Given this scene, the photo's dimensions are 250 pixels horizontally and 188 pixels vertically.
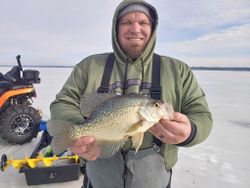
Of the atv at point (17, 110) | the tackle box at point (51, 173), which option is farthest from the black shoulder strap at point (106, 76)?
the atv at point (17, 110)

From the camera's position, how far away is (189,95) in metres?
1.86

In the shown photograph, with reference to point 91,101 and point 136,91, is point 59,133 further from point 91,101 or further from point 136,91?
point 136,91

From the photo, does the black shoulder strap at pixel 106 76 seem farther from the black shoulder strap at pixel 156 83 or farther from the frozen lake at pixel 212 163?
the frozen lake at pixel 212 163

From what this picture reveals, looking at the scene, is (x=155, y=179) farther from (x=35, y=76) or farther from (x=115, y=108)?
(x=35, y=76)

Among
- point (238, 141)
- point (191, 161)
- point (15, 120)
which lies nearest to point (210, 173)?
point (191, 161)

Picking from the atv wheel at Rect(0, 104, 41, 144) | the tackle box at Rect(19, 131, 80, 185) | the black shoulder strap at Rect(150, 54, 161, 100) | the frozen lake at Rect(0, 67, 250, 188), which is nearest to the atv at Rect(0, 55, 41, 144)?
the atv wheel at Rect(0, 104, 41, 144)

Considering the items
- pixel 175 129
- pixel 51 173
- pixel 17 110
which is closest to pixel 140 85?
pixel 175 129

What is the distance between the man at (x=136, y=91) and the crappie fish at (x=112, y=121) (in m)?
0.07

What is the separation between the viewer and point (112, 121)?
1604 mm

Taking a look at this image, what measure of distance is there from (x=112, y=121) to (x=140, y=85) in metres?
0.42

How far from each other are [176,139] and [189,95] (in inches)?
16.2

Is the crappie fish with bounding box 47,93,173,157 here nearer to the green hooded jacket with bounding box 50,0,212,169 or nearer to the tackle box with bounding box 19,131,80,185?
the green hooded jacket with bounding box 50,0,212,169

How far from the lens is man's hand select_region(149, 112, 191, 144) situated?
59.4 inches

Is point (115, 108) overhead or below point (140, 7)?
below
